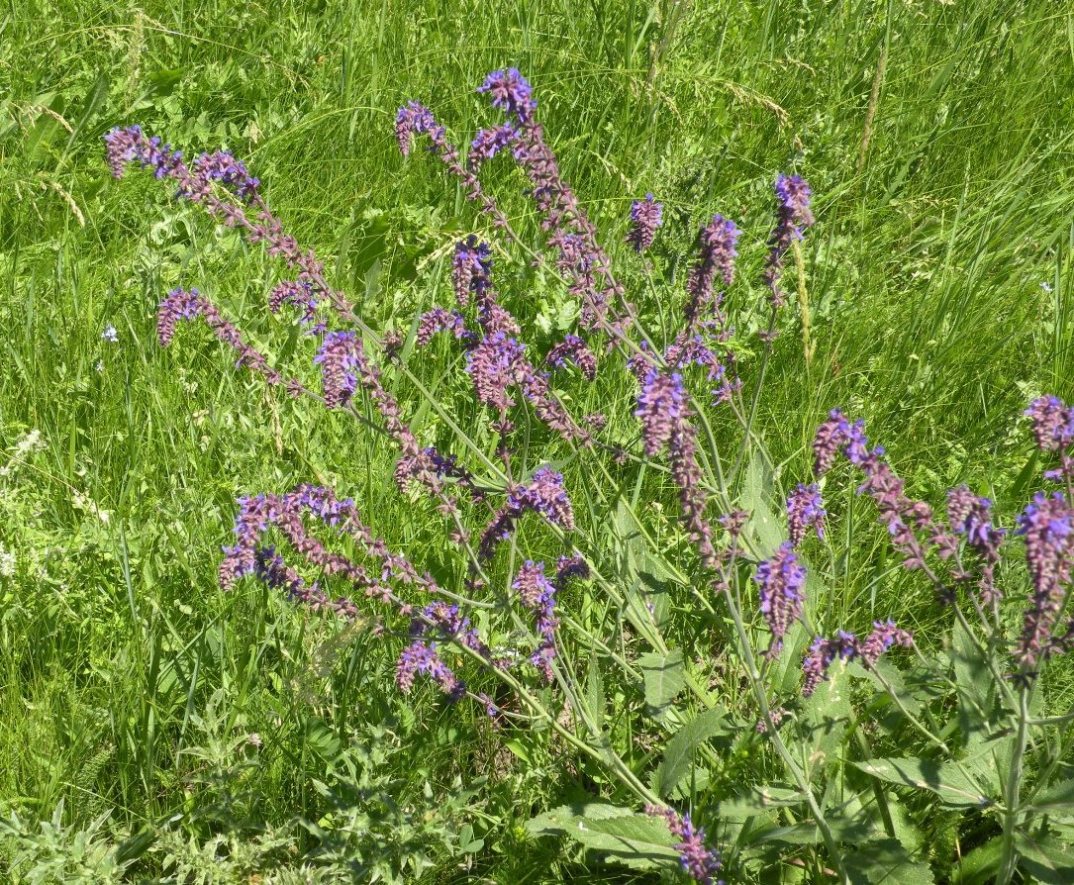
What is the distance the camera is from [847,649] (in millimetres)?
1952

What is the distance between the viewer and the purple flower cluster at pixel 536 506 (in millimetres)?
2197

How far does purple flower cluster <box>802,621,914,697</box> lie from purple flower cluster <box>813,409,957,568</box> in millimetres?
168

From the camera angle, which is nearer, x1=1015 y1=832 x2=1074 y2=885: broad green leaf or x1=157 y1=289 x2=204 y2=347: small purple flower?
x1=1015 y1=832 x2=1074 y2=885: broad green leaf

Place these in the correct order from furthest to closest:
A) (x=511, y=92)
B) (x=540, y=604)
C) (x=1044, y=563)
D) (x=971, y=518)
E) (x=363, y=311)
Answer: (x=363, y=311) < (x=511, y=92) < (x=540, y=604) < (x=971, y=518) < (x=1044, y=563)

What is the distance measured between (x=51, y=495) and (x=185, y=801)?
2.98 ft

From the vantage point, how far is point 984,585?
1.94 m

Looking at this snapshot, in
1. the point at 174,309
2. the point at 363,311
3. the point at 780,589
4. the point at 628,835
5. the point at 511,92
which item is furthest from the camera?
the point at 363,311

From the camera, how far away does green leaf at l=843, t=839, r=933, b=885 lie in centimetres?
205

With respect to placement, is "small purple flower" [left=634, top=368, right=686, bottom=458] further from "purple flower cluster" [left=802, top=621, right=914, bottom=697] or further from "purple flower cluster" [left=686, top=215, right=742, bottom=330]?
"purple flower cluster" [left=686, top=215, right=742, bottom=330]

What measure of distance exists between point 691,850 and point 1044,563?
0.79m

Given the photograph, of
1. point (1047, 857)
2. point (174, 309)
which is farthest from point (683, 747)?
point (174, 309)

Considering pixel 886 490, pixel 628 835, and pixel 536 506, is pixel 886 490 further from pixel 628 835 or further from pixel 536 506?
pixel 628 835

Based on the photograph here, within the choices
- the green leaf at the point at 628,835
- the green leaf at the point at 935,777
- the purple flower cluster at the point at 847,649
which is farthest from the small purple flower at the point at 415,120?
the green leaf at the point at 935,777

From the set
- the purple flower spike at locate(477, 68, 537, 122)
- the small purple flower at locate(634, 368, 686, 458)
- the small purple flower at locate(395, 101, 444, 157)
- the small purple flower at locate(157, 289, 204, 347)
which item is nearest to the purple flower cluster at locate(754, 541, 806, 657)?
the small purple flower at locate(634, 368, 686, 458)
